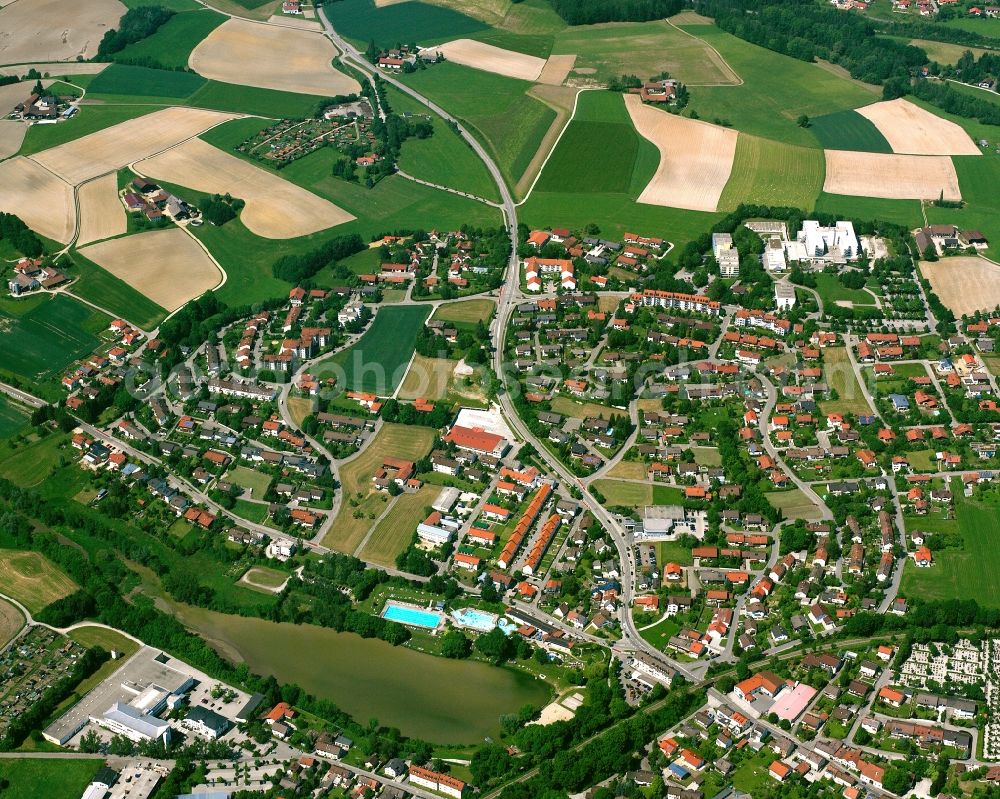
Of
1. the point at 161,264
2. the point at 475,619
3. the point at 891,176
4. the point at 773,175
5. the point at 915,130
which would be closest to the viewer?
the point at 475,619

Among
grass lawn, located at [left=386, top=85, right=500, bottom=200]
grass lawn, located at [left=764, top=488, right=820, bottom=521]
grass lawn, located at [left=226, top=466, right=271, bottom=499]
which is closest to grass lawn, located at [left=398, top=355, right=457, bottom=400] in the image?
grass lawn, located at [left=226, top=466, right=271, bottom=499]

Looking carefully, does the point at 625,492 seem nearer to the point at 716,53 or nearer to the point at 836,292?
the point at 836,292

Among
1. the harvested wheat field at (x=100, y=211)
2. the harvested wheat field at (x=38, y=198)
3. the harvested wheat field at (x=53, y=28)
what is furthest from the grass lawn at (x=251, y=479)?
the harvested wheat field at (x=53, y=28)

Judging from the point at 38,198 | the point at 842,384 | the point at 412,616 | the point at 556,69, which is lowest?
the point at 38,198

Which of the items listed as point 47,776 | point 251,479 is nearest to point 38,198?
point 251,479

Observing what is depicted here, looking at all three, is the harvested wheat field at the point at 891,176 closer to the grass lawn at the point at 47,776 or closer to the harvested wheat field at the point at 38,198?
the harvested wheat field at the point at 38,198

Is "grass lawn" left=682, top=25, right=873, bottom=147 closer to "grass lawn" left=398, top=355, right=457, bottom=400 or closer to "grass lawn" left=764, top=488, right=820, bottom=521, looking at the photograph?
"grass lawn" left=398, top=355, right=457, bottom=400

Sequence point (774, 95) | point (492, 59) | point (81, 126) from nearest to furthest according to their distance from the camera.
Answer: point (81, 126)
point (774, 95)
point (492, 59)
